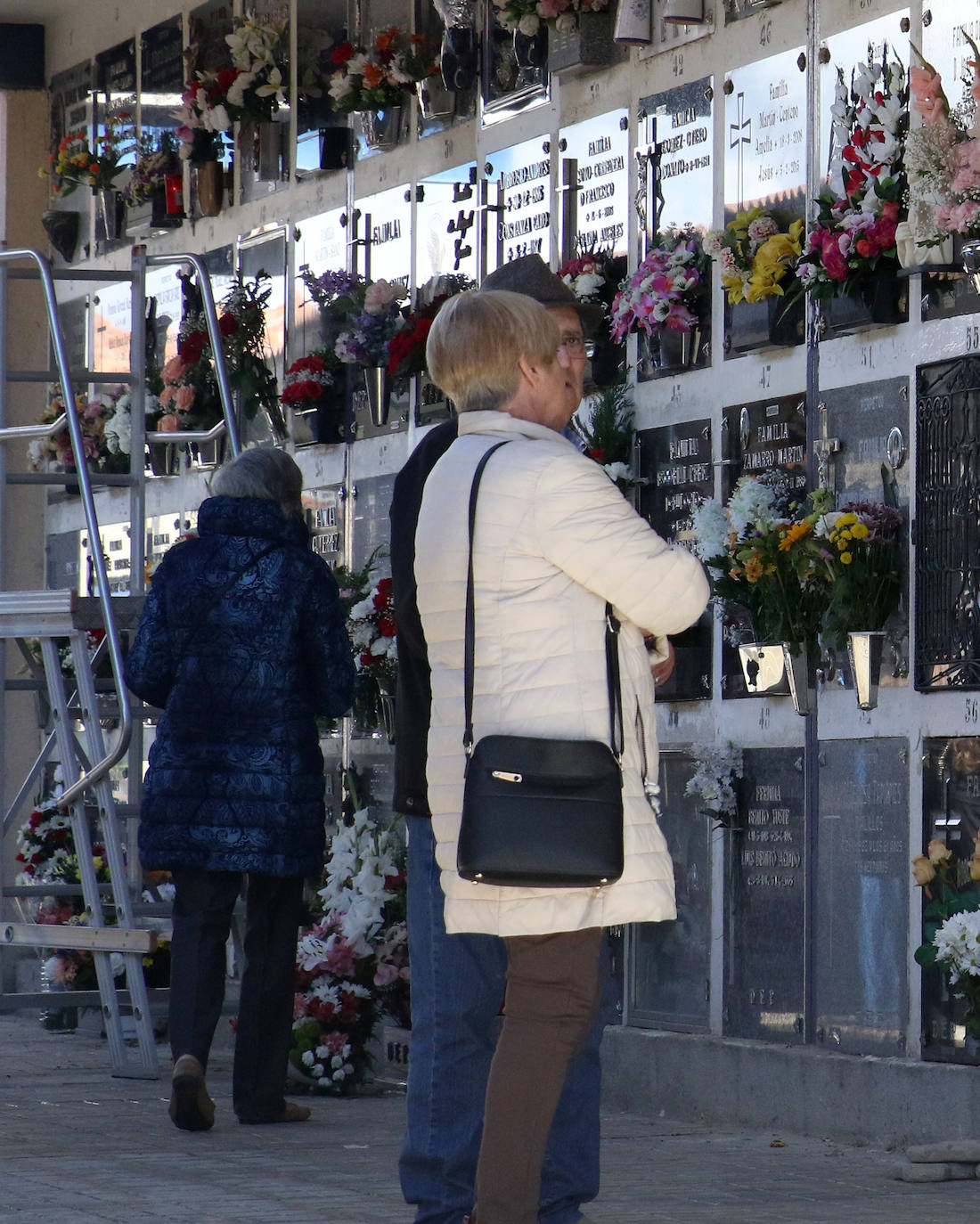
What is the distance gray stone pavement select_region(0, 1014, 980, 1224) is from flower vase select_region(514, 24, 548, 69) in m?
3.22

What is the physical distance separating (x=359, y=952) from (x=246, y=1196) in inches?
80.3

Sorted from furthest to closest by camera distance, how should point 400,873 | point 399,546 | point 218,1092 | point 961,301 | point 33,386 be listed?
point 33,386 < point 400,873 < point 218,1092 < point 961,301 < point 399,546

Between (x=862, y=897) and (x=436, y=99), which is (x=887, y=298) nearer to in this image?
(x=862, y=897)

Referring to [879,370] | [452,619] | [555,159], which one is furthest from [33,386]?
[452,619]

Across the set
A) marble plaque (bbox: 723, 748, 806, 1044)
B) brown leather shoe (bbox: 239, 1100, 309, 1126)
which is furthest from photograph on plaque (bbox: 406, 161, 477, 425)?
brown leather shoe (bbox: 239, 1100, 309, 1126)

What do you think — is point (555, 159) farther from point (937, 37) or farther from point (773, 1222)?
Result: point (773, 1222)

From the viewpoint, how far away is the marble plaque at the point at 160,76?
10.4m

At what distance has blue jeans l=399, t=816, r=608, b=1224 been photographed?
157 inches

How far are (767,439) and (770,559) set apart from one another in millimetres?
579

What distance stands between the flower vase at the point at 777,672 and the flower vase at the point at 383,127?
3.00 meters

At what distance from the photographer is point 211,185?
10070 millimetres

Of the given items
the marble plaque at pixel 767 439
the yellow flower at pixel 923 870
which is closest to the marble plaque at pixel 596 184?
the marble plaque at pixel 767 439

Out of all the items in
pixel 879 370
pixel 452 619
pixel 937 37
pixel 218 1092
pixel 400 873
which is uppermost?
pixel 937 37

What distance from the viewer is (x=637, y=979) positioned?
7.04 m
